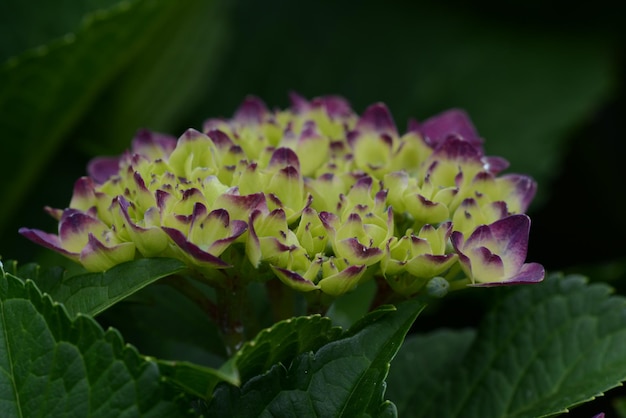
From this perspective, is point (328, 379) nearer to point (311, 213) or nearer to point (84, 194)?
point (311, 213)

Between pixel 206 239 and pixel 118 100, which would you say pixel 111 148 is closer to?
pixel 118 100

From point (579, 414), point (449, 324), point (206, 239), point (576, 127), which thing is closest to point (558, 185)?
point (576, 127)

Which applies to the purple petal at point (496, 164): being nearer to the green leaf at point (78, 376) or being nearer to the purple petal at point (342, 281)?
the purple petal at point (342, 281)

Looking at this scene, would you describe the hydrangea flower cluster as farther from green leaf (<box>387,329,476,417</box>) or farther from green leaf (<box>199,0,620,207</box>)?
green leaf (<box>199,0,620,207</box>)

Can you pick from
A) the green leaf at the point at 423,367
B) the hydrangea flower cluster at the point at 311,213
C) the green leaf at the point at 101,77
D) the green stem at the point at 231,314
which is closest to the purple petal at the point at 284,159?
the hydrangea flower cluster at the point at 311,213

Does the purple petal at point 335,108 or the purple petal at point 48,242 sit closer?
the purple petal at point 48,242

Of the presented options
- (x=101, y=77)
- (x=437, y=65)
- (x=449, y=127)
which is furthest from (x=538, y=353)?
(x=437, y=65)

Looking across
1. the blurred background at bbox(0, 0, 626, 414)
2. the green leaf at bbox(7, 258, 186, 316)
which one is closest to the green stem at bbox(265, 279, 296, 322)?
the green leaf at bbox(7, 258, 186, 316)
